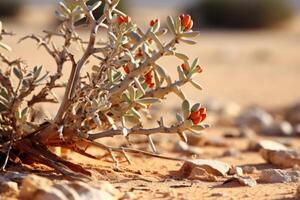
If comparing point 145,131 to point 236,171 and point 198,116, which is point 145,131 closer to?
point 198,116

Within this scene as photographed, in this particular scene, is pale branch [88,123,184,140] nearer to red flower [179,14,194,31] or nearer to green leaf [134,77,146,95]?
green leaf [134,77,146,95]

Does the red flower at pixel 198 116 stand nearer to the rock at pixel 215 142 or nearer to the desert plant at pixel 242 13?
the rock at pixel 215 142

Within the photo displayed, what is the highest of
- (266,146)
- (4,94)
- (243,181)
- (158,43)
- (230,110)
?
(230,110)

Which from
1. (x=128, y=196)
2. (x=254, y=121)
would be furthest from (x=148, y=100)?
(x=254, y=121)

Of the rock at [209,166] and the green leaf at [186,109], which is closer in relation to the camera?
the green leaf at [186,109]

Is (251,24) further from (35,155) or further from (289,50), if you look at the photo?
(35,155)

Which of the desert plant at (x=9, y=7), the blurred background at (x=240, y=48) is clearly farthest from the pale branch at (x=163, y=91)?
the desert plant at (x=9, y=7)
